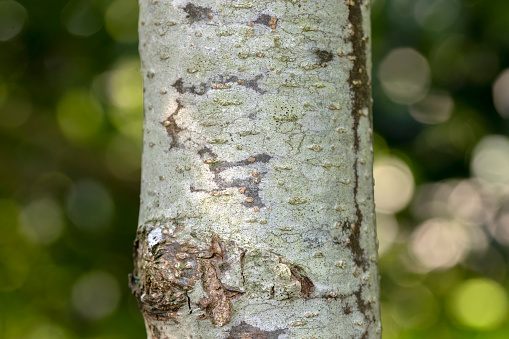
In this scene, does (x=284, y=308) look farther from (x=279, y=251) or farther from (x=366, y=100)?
(x=366, y=100)

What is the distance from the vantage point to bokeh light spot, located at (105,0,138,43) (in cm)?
233

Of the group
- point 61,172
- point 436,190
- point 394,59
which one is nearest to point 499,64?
point 394,59

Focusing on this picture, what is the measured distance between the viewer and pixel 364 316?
26.7 inches

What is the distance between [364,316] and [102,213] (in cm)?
219

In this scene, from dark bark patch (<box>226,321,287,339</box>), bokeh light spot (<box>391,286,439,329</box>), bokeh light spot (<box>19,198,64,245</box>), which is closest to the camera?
dark bark patch (<box>226,321,287,339</box>)

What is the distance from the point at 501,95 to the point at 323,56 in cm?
177

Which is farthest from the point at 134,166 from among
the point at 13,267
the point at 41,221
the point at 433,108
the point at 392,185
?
the point at 433,108

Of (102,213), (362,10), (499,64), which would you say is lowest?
(102,213)

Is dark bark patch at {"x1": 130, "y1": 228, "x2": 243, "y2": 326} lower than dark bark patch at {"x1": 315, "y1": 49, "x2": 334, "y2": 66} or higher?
lower

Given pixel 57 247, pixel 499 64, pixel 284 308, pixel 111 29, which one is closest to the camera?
pixel 284 308

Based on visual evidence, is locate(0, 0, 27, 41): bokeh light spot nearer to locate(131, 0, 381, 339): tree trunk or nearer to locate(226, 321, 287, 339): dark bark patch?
locate(131, 0, 381, 339): tree trunk

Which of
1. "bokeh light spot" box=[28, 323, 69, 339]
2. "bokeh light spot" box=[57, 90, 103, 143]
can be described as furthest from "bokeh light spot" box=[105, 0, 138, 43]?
"bokeh light spot" box=[28, 323, 69, 339]

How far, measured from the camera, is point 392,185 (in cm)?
285

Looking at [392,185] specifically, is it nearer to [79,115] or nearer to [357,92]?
[79,115]
